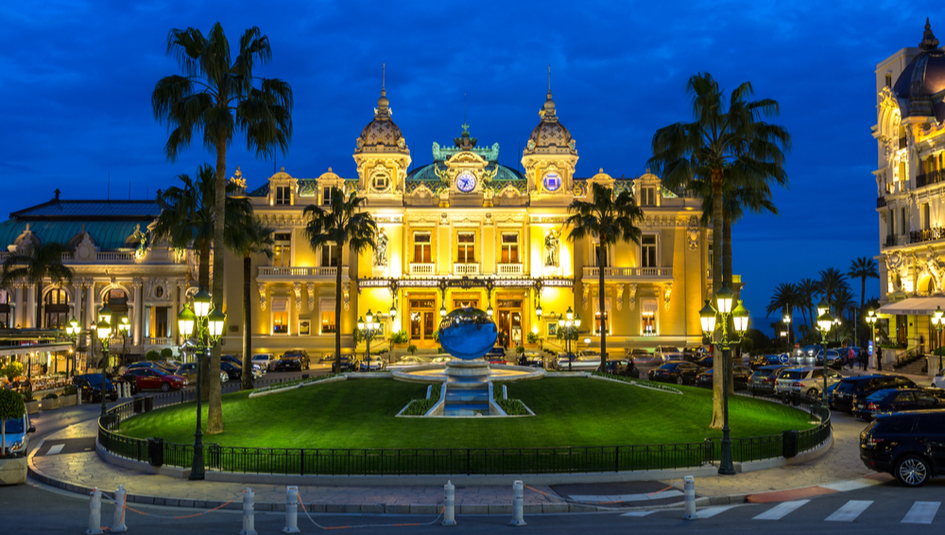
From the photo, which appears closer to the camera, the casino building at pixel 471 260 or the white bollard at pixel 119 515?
the white bollard at pixel 119 515

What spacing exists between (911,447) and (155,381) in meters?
38.7

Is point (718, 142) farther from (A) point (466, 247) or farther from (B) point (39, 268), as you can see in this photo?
(B) point (39, 268)

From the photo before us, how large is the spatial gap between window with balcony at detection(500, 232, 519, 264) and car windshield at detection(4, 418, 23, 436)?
159 ft

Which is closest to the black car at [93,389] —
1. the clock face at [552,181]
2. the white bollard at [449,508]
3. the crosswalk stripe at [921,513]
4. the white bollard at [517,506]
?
the white bollard at [449,508]

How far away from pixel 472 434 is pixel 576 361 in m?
29.9

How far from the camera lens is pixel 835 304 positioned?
97.9 metres

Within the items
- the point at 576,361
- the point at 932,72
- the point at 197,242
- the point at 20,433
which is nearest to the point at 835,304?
the point at 932,72

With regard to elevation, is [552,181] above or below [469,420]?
above

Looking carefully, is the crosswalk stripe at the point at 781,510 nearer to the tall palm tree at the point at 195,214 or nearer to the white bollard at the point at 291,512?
the white bollard at the point at 291,512

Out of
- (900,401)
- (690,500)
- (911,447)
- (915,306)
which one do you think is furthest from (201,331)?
(915,306)

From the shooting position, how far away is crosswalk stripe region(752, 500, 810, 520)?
14984 millimetres

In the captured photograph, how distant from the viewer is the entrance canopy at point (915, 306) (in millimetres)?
48562

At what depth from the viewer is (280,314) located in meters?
66.1

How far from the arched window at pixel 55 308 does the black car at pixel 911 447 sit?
6921 cm
